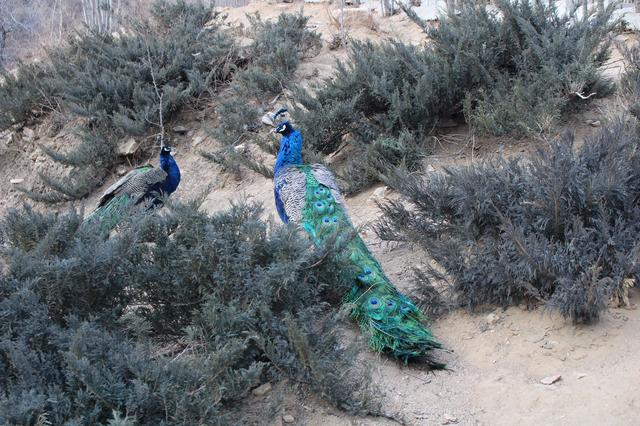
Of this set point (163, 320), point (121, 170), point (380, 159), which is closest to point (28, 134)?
point (121, 170)

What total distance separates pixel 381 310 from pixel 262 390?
79 centimetres

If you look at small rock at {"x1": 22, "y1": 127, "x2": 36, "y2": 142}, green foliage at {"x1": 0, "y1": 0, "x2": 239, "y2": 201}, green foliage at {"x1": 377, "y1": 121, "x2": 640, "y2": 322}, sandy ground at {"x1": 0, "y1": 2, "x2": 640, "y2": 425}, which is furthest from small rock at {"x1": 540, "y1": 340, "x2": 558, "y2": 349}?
small rock at {"x1": 22, "y1": 127, "x2": 36, "y2": 142}

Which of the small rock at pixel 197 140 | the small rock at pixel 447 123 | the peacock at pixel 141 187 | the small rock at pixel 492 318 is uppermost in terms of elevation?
the small rock at pixel 447 123

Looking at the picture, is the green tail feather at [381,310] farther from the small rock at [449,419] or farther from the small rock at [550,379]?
the small rock at [550,379]

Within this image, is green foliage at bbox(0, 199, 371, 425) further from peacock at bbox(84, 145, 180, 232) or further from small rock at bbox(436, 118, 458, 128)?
small rock at bbox(436, 118, 458, 128)

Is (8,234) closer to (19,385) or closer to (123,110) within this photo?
(19,385)

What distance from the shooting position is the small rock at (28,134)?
30.4 ft

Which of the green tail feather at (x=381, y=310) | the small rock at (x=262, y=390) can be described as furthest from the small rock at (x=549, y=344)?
the small rock at (x=262, y=390)

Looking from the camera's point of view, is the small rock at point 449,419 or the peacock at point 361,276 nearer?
the small rock at point 449,419

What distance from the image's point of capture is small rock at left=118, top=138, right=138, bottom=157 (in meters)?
8.46

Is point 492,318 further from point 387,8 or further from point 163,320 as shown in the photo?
point 387,8

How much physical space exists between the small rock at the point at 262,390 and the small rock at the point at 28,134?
21.7 ft

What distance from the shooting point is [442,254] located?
4.66 m

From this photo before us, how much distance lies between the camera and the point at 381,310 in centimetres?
407
